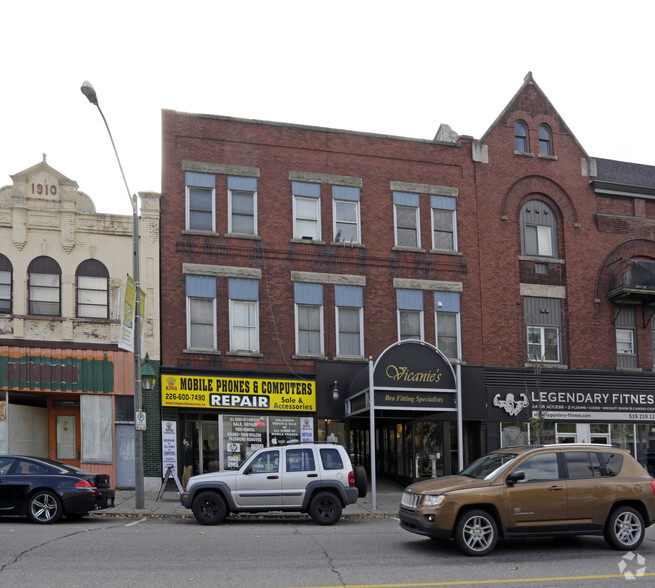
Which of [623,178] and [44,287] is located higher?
[623,178]

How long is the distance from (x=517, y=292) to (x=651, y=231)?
242 inches

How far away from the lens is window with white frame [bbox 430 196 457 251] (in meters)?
27.3

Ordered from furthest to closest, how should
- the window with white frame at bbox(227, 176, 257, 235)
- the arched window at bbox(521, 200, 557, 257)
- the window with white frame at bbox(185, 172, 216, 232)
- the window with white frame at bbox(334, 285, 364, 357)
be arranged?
the arched window at bbox(521, 200, 557, 257)
the window with white frame at bbox(334, 285, 364, 357)
the window with white frame at bbox(227, 176, 257, 235)
the window with white frame at bbox(185, 172, 216, 232)

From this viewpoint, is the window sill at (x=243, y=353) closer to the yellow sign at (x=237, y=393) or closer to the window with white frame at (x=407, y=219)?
the yellow sign at (x=237, y=393)

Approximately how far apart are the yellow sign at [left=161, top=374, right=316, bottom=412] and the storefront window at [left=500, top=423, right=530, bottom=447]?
662cm

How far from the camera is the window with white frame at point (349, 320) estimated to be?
25.8 meters

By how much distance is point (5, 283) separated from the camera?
76.0 feet

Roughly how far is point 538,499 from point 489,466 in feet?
3.28

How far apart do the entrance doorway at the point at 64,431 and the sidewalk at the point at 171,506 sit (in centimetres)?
212

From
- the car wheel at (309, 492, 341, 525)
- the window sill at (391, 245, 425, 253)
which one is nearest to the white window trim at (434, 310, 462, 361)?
the window sill at (391, 245, 425, 253)

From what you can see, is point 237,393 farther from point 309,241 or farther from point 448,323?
point 448,323

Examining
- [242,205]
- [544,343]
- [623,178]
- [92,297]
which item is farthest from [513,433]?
[92,297]

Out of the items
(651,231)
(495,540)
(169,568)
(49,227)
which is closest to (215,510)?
(169,568)

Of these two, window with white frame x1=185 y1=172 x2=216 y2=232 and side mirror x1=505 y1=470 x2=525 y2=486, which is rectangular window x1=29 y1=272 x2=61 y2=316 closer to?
window with white frame x1=185 y1=172 x2=216 y2=232
